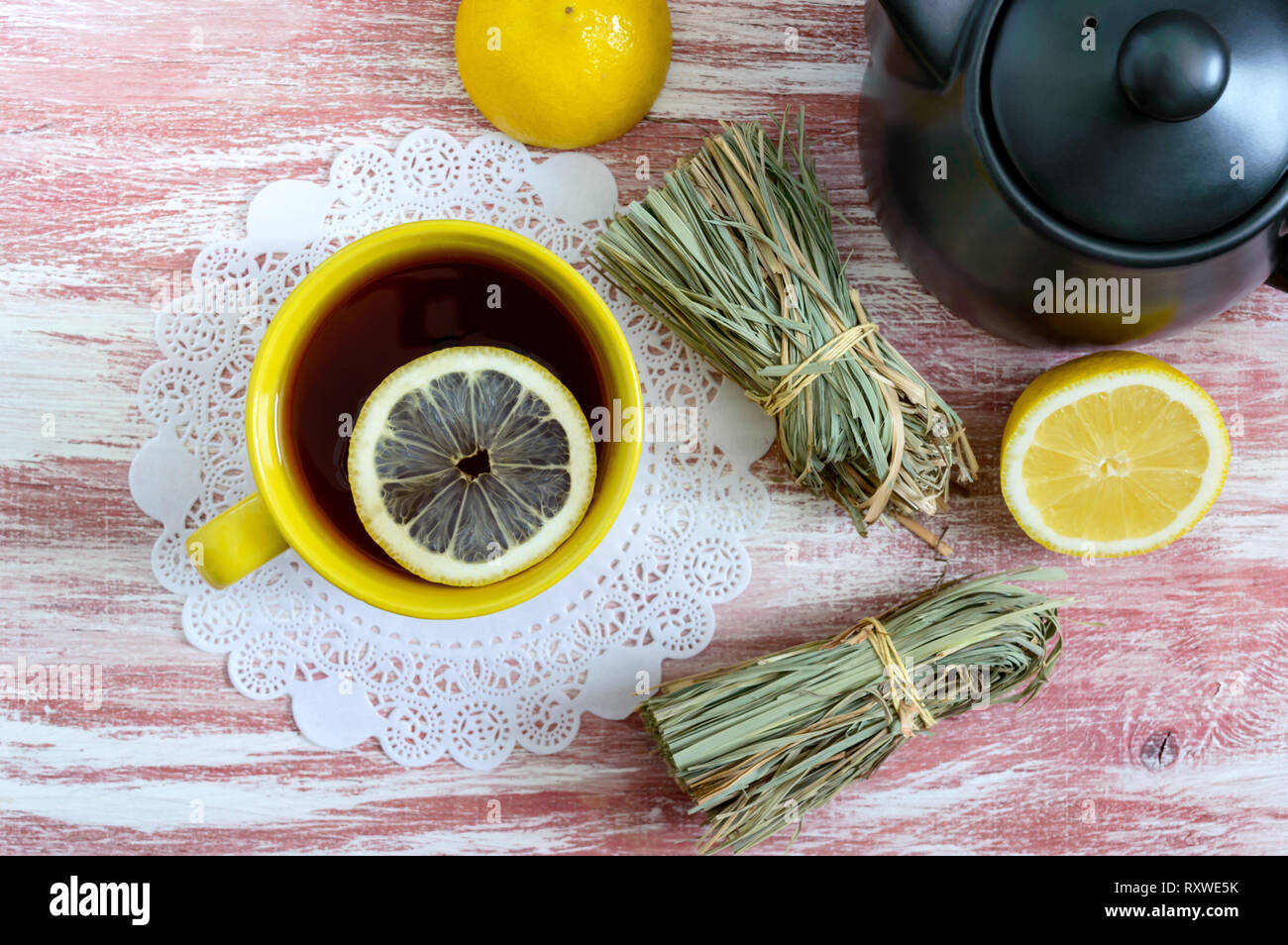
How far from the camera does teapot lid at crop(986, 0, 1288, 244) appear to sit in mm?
620

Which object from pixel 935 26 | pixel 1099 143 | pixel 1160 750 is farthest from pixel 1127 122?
pixel 1160 750

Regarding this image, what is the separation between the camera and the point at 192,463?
0.87m

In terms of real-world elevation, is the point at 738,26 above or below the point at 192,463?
above

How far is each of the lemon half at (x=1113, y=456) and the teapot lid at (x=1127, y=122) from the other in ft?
0.65

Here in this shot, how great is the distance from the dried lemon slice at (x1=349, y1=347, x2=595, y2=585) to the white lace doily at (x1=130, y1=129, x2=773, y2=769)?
171 millimetres

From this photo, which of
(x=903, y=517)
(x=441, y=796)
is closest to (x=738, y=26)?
(x=903, y=517)

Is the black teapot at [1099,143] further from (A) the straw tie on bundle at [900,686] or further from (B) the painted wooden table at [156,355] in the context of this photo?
(A) the straw tie on bundle at [900,686]

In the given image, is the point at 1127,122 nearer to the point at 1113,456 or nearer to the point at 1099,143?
the point at 1099,143

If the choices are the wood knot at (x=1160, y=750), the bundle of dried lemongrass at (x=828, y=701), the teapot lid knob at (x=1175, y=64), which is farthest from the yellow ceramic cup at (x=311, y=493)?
the wood knot at (x=1160, y=750)

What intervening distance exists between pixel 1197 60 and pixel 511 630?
68cm

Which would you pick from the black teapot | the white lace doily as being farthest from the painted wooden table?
the black teapot

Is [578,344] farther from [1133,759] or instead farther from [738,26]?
[1133,759]

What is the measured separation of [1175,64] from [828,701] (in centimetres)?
54

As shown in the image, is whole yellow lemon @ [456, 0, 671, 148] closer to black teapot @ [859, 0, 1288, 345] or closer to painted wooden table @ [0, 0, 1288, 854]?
painted wooden table @ [0, 0, 1288, 854]
